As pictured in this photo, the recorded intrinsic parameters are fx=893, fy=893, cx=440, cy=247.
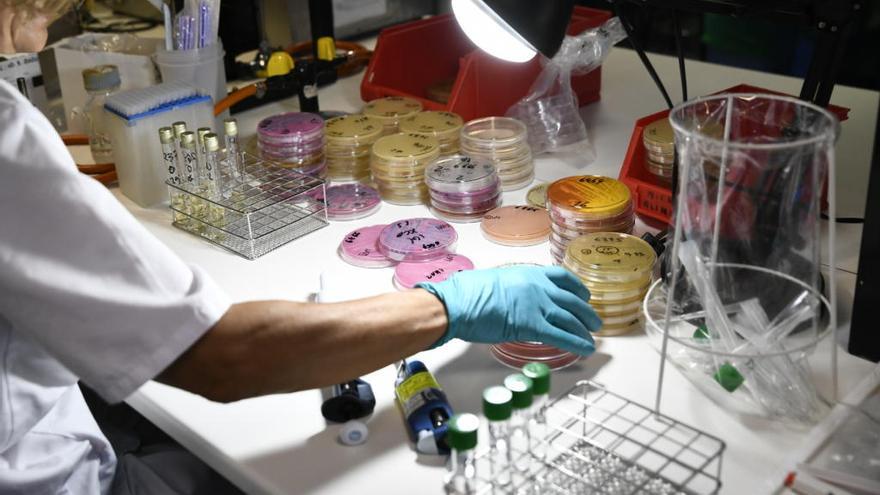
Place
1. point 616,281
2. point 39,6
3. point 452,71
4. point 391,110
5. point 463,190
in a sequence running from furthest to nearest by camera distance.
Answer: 1. point 452,71
2. point 391,110
3. point 463,190
4. point 616,281
5. point 39,6

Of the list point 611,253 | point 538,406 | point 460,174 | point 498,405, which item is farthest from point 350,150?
point 498,405

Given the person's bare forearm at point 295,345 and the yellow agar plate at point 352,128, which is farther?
the yellow agar plate at point 352,128

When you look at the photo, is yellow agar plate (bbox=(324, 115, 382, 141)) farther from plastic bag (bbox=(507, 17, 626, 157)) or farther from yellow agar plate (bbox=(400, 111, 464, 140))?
plastic bag (bbox=(507, 17, 626, 157))

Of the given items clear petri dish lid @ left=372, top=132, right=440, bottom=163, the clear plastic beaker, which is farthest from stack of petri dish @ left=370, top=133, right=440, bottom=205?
the clear plastic beaker

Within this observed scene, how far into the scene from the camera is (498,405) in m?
1.04

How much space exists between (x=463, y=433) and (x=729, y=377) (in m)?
0.42

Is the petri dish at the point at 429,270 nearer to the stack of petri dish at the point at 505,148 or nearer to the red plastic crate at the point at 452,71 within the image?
the stack of petri dish at the point at 505,148

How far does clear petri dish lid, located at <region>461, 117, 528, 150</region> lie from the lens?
6.25 feet

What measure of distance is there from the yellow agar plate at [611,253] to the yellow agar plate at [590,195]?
0.06m

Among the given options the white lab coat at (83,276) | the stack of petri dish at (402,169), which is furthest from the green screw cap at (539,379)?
the stack of petri dish at (402,169)

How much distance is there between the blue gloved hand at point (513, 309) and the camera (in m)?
1.28

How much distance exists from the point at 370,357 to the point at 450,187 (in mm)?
652

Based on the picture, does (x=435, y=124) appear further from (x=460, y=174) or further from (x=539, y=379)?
(x=539, y=379)

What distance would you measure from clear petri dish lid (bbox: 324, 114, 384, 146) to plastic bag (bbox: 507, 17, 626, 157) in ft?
1.12
